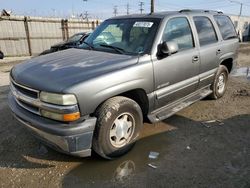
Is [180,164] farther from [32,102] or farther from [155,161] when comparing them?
[32,102]

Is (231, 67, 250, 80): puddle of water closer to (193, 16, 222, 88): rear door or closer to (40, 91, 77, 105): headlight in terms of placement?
(193, 16, 222, 88): rear door

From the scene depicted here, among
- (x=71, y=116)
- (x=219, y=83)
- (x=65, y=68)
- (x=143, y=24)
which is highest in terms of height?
A: (x=143, y=24)

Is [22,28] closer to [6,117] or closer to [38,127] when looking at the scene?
[6,117]

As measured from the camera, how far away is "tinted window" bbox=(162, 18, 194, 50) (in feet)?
13.4

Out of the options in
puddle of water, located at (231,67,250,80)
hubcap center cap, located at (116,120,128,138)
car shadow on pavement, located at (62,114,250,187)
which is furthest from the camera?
puddle of water, located at (231,67,250,80)

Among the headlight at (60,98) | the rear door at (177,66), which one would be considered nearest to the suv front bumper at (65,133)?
the headlight at (60,98)

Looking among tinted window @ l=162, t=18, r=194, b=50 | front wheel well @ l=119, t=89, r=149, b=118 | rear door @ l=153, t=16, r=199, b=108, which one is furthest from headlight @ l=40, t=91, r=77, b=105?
tinted window @ l=162, t=18, r=194, b=50

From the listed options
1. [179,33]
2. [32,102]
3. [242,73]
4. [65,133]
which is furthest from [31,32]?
[65,133]

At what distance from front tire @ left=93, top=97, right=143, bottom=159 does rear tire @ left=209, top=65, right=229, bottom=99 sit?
105 inches

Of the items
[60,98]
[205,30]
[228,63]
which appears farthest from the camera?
[228,63]

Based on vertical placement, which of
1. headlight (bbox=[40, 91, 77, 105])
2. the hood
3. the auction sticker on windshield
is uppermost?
the auction sticker on windshield

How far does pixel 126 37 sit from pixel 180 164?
2084 millimetres

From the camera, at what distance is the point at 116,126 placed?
11.3ft

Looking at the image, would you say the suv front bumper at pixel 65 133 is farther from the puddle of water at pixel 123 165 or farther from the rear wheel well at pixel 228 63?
the rear wheel well at pixel 228 63
